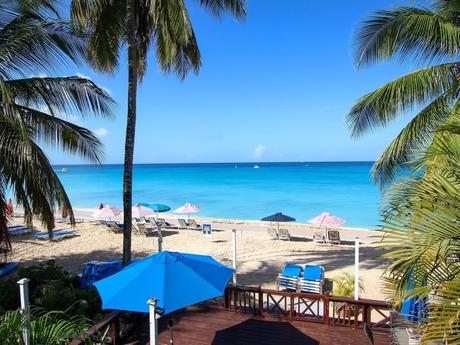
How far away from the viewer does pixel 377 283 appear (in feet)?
28.6

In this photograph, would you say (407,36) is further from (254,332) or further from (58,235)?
(58,235)

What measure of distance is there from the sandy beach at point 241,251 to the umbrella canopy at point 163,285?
5.15 m

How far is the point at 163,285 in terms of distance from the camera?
373 centimetres

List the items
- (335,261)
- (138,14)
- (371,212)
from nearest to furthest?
(138,14)
(335,261)
(371,212)

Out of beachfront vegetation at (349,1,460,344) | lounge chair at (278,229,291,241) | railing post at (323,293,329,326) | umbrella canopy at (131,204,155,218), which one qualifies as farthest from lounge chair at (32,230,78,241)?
beachfront vegetation at (349,1,460,344)

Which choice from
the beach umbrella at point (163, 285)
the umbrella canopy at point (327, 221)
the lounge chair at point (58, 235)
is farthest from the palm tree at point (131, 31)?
the lounge chair at point (58, 235)

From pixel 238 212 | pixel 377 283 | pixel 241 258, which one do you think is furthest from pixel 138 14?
pixel 238 212

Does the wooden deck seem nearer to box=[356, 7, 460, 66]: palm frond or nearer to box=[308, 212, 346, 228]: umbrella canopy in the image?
box=[356, 7, 460, 66]: palm frond

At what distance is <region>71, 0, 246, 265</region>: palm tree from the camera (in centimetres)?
672

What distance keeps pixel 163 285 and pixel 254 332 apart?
7.69ft

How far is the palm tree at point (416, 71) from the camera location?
6090 mm

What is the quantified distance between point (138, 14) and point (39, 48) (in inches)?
132

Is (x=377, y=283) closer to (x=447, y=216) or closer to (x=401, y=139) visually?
(x=401, y=139)

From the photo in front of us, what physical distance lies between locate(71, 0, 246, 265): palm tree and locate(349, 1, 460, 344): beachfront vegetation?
3.86 metres
